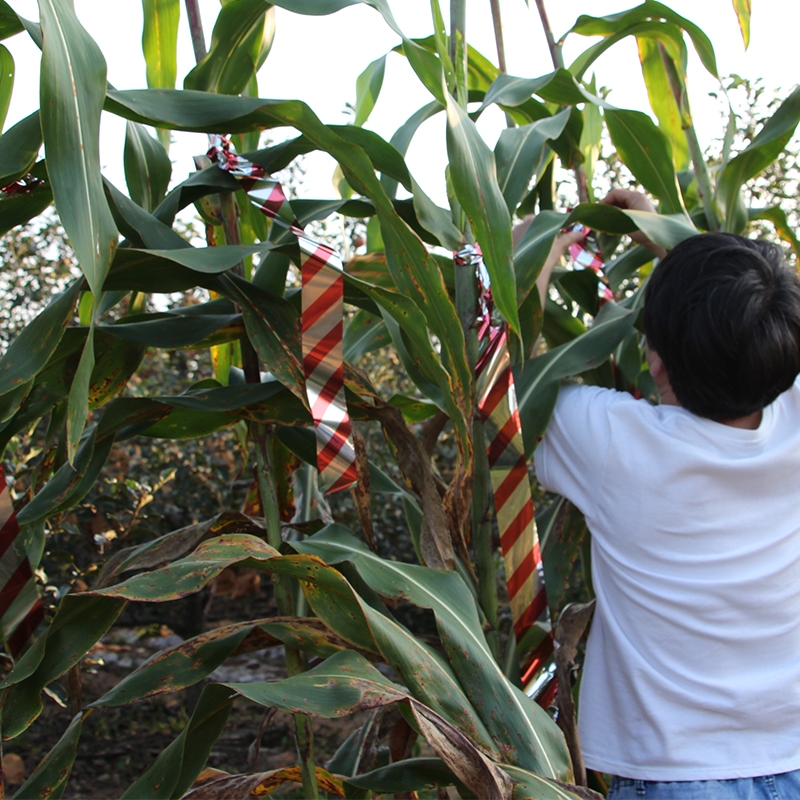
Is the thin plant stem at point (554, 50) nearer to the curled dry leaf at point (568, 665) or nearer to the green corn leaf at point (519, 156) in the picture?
the green corn leaf at point (519, 156)

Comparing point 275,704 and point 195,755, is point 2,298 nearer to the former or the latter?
point 195,755

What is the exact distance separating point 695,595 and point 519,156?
27.5 inches

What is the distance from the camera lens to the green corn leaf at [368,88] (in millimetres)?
1563

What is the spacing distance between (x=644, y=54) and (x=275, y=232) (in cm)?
91

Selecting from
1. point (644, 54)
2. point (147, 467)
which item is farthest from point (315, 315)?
point (147, 467)

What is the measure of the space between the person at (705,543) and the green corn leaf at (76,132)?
0.71 metres

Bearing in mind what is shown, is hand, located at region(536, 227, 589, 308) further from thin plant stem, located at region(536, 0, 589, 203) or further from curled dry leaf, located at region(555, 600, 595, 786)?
curled dry leaf, located at region(555, 600, 595, 786)

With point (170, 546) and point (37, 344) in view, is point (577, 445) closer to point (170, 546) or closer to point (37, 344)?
point (170, 546)

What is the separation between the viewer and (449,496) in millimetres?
1100

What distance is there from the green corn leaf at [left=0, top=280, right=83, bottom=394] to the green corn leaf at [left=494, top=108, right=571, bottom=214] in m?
0.65

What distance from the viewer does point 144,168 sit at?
1.16 metres

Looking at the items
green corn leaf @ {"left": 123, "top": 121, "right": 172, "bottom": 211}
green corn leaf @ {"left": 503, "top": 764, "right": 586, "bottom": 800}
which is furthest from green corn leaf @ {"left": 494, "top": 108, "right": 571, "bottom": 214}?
green corn leaf @ {"left": 503, "top": 764, "right": 586, "bottom": 800}

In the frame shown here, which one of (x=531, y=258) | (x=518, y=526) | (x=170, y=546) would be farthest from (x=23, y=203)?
(x=518, y=526)

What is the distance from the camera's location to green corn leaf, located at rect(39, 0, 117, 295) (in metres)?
0.71
